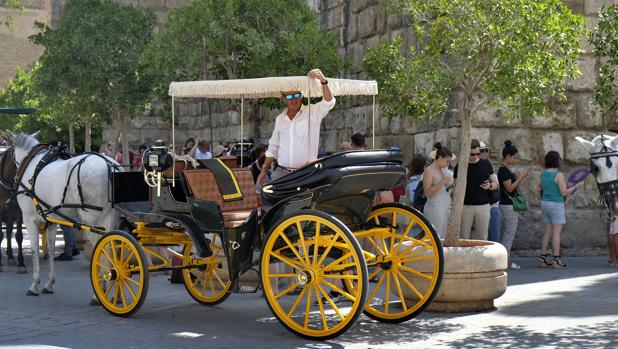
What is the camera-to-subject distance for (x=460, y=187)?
32.8 feet

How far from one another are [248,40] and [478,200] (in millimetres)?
5031

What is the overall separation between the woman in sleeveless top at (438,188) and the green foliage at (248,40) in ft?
14.1

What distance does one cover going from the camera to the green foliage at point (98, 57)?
24094 millimetres

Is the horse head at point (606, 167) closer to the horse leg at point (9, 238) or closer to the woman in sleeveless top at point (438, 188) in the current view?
the woman in sleeveless top at point (438, 188)

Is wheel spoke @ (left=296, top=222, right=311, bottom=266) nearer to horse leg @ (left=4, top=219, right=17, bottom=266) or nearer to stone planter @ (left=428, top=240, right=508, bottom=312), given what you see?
stone planter @ (left=428, top=240, right=508, bottom=312)

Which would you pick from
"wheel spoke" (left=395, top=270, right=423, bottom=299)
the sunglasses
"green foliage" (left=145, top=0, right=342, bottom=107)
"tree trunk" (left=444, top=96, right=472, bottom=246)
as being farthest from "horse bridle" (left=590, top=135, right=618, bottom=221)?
"green foliage" (left=145, top=0, right=342, bottom=107)

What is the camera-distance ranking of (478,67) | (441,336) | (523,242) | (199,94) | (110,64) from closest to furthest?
(441,336) → (199,94) → (478,67) → (523,242) → (110,64)

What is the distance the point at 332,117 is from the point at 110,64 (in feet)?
26.3

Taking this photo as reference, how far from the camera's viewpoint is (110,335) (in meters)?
8.19

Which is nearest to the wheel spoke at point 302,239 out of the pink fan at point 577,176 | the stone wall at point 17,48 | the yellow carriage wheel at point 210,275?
the yellow carriage wheel at point 210,275

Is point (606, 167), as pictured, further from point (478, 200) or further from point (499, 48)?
point (499, 48)

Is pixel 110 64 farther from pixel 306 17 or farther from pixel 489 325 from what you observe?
pixel 489 325

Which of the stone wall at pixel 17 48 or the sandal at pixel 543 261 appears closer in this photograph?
the sandal at pixel 543 261

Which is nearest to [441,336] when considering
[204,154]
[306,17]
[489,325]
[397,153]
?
[489,325]
